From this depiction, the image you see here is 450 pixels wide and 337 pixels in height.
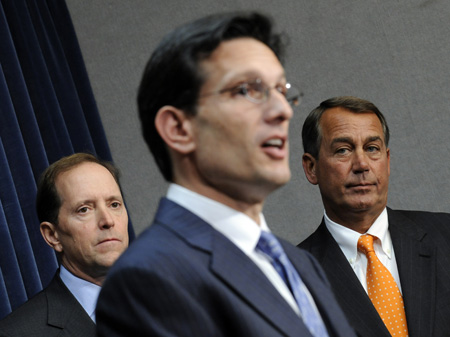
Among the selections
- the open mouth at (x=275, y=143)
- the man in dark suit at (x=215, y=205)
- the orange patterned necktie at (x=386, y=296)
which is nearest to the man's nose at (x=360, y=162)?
the orange patterned necktie at (x=386, y=296)

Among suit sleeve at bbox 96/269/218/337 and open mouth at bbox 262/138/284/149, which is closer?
suit sleeve at bbox 96/269/218/337

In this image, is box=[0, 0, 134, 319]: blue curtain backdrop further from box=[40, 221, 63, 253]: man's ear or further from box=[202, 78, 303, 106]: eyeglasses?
box=[202, 78, 303, 106]: eyeglasses

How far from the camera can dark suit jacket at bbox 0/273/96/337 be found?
1.96m

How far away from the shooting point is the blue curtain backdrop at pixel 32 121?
2967 mm

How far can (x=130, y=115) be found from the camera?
366cm

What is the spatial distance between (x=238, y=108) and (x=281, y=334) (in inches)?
13.7

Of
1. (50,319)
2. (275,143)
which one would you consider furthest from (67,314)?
(275,143)

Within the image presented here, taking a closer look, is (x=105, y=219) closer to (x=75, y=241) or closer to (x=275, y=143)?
(x=75, y=241)

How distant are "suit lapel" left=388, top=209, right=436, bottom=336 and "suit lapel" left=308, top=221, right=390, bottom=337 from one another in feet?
0.35

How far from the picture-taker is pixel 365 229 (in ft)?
7.38

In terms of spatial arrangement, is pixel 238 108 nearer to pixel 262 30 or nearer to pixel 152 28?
pixel 262 30

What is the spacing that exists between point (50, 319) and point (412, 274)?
3.52 ft

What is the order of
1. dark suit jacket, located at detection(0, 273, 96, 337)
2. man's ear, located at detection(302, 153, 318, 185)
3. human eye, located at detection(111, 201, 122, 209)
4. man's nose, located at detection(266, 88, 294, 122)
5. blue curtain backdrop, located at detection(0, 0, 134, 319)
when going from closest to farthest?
man's nose, located at detection(266, 88, 294, 122) → dark suit jacket, located at detection(0, 273, 96, 337) → human eye, located at detection(111, 201, 122, 209) → man's ear, located at detection(302, 153, 318, 185) → blue curtain backdrop, located at detection(0, 0, 134, 319)

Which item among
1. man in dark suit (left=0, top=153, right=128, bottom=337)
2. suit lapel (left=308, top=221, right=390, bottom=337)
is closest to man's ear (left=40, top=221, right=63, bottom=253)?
man in dark suit (left=0, top=153, right=128, bottom=337)
